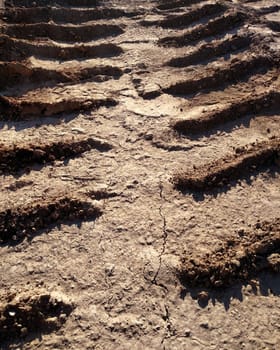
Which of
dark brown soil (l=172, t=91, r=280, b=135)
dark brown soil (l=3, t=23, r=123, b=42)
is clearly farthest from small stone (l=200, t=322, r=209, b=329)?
dark brown soil (l=3, t=23, r=123, b=42)

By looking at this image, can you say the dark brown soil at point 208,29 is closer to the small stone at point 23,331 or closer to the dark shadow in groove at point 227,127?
the dark shadow in groove at point 227,127

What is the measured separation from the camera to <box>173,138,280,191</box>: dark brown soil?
6090 millimetres

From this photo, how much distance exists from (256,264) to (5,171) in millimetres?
3783

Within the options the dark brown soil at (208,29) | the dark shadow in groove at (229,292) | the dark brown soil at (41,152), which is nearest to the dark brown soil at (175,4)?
the dark brown soil at (208,29)

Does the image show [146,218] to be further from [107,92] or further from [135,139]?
[107,92]

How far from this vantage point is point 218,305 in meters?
4.64

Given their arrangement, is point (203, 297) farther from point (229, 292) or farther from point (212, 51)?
point (212, 51)

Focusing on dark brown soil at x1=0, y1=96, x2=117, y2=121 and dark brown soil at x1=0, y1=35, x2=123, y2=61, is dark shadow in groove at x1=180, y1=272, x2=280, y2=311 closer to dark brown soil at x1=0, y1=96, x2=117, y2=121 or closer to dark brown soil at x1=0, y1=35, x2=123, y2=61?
dark brown soil at x1=0, y1=96, x2=117, y2=121

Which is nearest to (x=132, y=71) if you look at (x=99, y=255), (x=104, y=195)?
(x=104, y=195)

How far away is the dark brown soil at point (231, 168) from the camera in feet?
20.0

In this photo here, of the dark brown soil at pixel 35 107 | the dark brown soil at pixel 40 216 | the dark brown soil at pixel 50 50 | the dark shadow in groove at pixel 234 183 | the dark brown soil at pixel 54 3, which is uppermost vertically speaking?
the dark brown soil at pixel 54 3

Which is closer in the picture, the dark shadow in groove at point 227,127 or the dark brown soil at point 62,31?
the dark shadow in groove at point 227,127

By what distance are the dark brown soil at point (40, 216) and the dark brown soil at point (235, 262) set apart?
5.05 feet

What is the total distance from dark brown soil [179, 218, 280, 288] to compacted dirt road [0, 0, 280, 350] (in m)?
0.02
